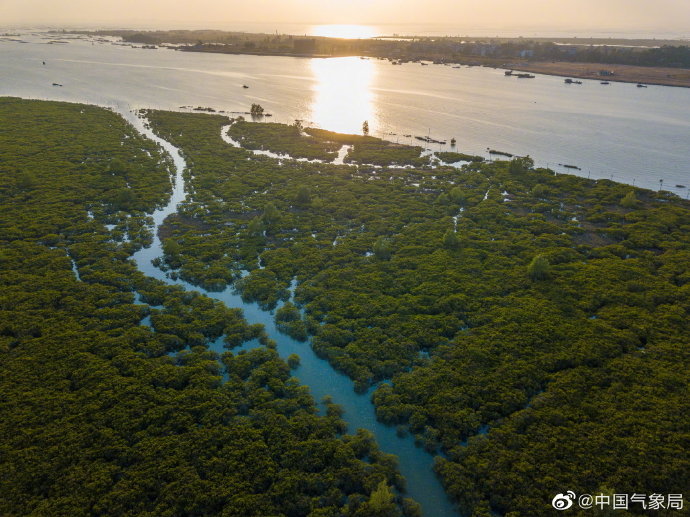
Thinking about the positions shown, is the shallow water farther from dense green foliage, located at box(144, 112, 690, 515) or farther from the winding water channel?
the winding water channel

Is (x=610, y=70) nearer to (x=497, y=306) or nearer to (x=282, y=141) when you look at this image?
(x=282, y=141)

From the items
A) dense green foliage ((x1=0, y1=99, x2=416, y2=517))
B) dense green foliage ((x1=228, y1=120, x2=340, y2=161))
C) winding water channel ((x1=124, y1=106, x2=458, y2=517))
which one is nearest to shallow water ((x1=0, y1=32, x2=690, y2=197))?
dense green foliage ((x1=228, y1=120, x2=340, y2=161))

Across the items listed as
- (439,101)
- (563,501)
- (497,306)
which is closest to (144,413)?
(563,501)

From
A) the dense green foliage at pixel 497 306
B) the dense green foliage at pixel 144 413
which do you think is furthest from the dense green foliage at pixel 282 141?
the dense green foliage at pixel 144 413

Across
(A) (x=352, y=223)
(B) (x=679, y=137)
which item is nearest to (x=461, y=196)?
(A) (x=352, y=223)

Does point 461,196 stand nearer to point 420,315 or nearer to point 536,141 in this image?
point 420,315

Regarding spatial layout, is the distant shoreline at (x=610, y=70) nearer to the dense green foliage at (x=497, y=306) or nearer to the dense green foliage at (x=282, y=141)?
the dense green foliage at (x=497, y=306)
